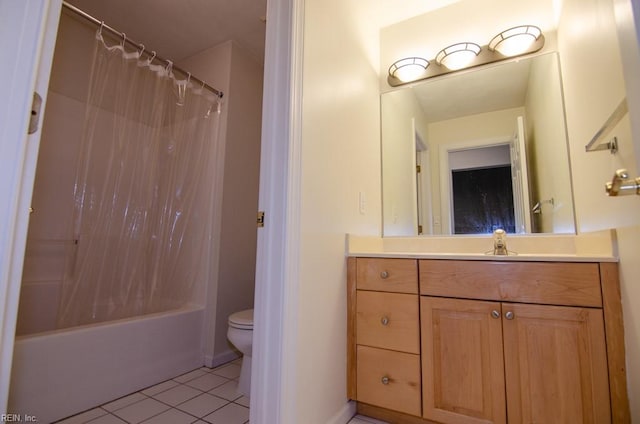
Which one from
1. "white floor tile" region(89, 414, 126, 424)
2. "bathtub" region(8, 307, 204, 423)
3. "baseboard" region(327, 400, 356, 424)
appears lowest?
"white floor tile" region(89, 414, 126, 424)

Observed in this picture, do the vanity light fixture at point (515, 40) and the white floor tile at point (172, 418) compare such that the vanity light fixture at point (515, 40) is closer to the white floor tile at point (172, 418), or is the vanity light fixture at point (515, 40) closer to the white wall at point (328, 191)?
the white wall at point (328, 191)

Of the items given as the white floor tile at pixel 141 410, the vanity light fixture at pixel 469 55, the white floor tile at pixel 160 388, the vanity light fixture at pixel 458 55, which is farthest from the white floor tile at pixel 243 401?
the vanity light fixture at pixel 458 55

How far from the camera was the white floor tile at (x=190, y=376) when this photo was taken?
74.9 inches

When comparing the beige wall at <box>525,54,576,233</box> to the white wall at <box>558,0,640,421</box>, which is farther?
the beige wall at <box>525,54,576,233</box>

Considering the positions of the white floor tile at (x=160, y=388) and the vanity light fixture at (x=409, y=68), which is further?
the vanity light fixture at (x=409, y=68)

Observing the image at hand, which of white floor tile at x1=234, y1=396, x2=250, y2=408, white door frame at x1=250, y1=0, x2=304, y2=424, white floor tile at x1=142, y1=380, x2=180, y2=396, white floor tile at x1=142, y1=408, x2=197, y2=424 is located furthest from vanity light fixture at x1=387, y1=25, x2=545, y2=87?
white floor tile at x1=142, y1=380, x2=180, y2=396

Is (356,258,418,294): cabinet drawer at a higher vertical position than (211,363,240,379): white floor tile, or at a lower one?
higher

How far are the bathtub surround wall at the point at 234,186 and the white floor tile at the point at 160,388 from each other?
0.30 m

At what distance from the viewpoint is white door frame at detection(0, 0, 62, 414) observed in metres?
0.56

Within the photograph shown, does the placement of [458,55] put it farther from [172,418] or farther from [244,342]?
[172,418]

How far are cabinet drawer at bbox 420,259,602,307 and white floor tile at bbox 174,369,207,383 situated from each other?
1593 mm

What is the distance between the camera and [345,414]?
1.42m

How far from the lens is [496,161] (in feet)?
5.98

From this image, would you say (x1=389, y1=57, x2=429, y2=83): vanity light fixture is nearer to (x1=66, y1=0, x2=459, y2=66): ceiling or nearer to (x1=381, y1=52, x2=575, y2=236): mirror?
(x1=381, y1=52, x2=575, y2=236): mirror
